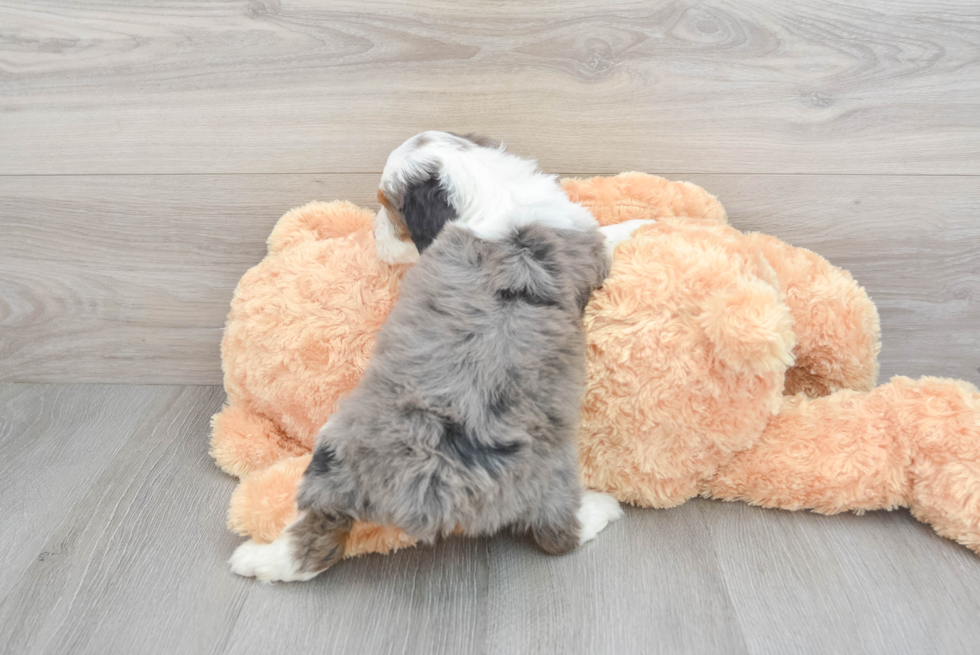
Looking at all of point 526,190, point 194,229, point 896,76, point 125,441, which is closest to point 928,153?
point 896,76

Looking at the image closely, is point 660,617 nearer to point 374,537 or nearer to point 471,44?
point 374,537

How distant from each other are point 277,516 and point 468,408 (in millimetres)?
392

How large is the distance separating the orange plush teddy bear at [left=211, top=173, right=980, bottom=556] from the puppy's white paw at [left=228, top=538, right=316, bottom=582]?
1.4 inches

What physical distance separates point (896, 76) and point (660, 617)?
3.37ft

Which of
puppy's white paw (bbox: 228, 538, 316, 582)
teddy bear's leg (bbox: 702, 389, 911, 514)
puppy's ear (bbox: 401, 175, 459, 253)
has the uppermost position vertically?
puppy's ear (bbox: 401, 175, 459, 253)

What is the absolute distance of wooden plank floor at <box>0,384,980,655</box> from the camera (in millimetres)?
868

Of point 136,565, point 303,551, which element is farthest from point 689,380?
point 136,565

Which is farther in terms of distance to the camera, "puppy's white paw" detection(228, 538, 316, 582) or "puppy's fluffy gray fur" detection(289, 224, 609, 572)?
"puppy's white paw" detection(228, 538, 316, 582)

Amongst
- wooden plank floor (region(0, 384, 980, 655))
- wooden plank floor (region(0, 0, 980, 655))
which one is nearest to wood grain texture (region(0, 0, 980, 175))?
wooden plank floor (region(0, 0, 980, 655))

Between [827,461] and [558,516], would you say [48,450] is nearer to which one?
[558,516]

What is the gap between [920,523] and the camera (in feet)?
3.40

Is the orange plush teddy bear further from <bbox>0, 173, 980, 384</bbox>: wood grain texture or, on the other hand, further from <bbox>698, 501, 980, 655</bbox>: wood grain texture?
<bbox>0, 173, 980, 384</bbox>: wood grain texture

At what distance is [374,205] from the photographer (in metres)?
1.31

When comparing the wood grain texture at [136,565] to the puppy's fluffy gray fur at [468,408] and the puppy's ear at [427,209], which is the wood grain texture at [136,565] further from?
the puppy's ear at [427,209]
